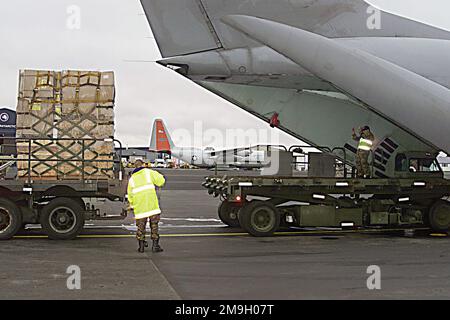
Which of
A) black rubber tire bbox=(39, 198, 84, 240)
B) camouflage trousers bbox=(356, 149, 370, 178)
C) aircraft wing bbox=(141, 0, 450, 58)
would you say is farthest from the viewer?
camouflage trousers bbox=(356, 149, 370, 178)

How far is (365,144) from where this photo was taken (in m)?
13.1

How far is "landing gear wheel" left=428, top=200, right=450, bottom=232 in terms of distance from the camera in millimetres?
12859

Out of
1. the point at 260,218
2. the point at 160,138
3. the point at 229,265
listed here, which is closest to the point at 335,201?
the point at 260,218

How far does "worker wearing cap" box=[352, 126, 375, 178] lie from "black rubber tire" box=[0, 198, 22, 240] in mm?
7937

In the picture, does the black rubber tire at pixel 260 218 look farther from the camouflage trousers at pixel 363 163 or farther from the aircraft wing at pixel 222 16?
the aircraft wing at pixel 222 16

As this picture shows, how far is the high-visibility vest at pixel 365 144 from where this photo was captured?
1303 centimetres

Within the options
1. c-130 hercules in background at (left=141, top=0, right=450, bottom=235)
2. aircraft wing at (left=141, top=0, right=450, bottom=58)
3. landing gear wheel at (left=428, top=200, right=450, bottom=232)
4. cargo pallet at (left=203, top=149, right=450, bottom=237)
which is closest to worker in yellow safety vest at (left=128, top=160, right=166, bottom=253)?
cargo pallet at (left=203, top=149, right=450, bottom=237)

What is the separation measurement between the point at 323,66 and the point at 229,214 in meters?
4.57

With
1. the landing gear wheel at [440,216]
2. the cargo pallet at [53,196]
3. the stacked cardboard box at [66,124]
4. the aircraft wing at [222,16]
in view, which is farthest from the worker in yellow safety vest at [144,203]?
the landing gear wheel at [440,216]

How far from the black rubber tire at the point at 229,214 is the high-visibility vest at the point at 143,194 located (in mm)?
3630

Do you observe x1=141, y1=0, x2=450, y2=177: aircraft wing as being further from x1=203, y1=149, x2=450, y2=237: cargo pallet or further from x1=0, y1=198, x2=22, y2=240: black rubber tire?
x1=0, y1=198, x2=22, y2=240: black rubber tire

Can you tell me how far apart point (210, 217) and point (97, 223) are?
3.58 m

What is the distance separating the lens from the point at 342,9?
43.6ft
